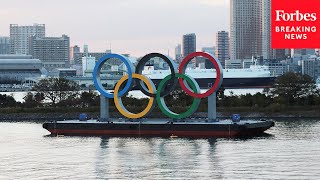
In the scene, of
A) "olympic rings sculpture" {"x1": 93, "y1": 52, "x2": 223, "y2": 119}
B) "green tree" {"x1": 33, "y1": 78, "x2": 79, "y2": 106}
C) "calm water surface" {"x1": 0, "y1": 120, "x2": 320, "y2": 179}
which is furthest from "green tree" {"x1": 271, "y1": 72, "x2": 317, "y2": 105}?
"olympic rings sculpture" {"x1": 93, "y1": 52, "x2": 223, "y2": 119}

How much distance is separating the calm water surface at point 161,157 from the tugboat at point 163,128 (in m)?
1.54

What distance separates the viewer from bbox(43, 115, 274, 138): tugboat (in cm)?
4941

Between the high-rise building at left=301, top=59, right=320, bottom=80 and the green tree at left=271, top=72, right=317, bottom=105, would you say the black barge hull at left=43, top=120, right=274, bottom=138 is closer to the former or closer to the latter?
the green tree at left=271, top=72, right=317, bottom=105

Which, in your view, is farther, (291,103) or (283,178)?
(291,103)

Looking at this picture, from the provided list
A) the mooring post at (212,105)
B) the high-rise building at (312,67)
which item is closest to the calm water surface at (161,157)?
the mooring post at (212,105)

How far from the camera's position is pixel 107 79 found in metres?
154

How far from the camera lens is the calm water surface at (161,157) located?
32969 millimetres

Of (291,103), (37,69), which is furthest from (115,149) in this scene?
(37,69)

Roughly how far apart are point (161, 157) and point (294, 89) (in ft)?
131

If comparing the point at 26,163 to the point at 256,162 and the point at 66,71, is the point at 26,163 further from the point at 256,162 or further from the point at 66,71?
the point at 66,71

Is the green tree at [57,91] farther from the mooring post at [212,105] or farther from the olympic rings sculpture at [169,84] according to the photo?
the mooring post at [212,105]

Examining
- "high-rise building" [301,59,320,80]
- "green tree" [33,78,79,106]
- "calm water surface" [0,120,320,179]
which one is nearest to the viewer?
"calm water surface" [0,120,320,179]

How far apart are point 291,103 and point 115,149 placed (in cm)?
3493

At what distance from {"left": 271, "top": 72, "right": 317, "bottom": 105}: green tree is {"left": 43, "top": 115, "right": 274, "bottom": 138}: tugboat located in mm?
24343
